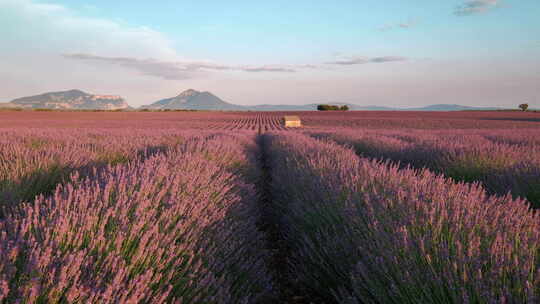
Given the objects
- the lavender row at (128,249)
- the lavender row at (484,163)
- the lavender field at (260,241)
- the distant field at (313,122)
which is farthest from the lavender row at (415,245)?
the distant field at (313,122)

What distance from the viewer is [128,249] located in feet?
5.08

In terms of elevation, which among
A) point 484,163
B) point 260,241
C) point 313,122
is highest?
point 313,122

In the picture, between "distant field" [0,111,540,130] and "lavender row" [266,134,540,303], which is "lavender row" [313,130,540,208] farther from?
"distant field" [0,111,540,130]

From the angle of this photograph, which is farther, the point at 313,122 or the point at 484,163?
the point at 313,122

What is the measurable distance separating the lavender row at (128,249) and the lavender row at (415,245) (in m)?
0.49

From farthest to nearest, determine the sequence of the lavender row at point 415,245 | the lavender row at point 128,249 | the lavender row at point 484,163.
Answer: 1. the lavender row at point 484,163
2. the lavender row at point 415,245
3. the lavender row at point 128,249

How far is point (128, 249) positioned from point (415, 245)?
1.38 m

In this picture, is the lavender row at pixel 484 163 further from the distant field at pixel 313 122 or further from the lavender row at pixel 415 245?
the distant field at pixel 313 122

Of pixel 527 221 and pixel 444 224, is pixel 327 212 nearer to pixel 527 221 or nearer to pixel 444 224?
pixel 444 224

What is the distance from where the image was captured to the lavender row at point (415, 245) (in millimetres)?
1221

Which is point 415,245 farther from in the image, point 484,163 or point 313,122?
point 313,122

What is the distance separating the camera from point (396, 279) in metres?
1.48

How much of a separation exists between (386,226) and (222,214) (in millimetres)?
1205

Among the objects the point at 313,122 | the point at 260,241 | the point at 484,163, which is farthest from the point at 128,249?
the point at 313,122
